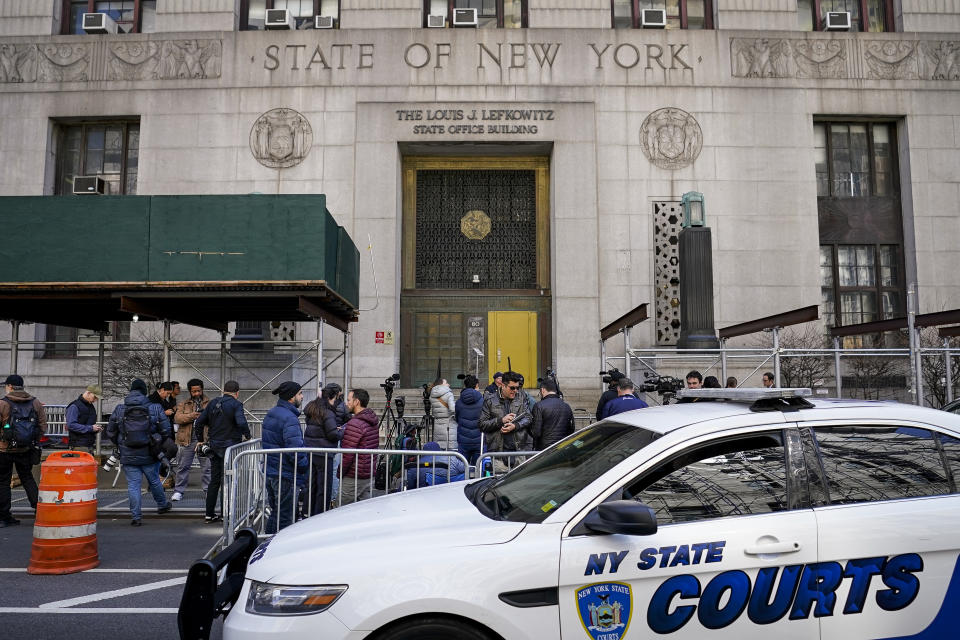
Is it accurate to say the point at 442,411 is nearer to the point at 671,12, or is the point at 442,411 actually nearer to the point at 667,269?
the point at 667,269

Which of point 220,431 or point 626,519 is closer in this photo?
point 626,519

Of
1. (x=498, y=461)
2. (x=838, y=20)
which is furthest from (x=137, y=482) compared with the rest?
(x=838, y=20)

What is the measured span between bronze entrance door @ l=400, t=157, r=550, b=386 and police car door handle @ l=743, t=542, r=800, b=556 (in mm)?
16654

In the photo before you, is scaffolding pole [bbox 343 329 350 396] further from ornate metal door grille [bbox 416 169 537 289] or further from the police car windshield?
the police car windshield

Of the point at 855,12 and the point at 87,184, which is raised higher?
the point at 855,12

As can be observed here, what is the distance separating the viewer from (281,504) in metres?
6.70

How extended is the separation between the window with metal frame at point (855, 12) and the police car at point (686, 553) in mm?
21796

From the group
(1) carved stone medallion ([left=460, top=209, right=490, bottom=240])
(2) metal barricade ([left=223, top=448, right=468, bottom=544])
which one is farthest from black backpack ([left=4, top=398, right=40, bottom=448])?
(1) carved stone medallion ([left=460, top=209, right=490, bottom=240])

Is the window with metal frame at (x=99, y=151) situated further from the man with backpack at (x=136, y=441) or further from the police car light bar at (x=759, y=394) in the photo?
the police car light bar at (x=759, y=394)

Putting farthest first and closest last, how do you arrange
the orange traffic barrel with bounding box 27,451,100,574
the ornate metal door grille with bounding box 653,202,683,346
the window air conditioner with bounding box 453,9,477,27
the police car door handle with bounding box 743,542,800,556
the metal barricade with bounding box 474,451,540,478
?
the window air conditioner with bounding box 453,9,477,27, the ornate metal door grille with bounding box 653,202,683,346, the metal barricade with bounding box 474,451,540,478, the orange traffic barrel with bounding box 27,451,100,574, the police car door handle with bounding box 743,542,800,556

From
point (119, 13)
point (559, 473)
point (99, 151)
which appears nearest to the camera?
point (559, 473)

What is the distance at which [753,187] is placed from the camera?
1933cm

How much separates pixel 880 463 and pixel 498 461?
4.83m

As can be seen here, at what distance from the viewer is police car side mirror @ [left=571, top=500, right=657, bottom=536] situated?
113 inches
